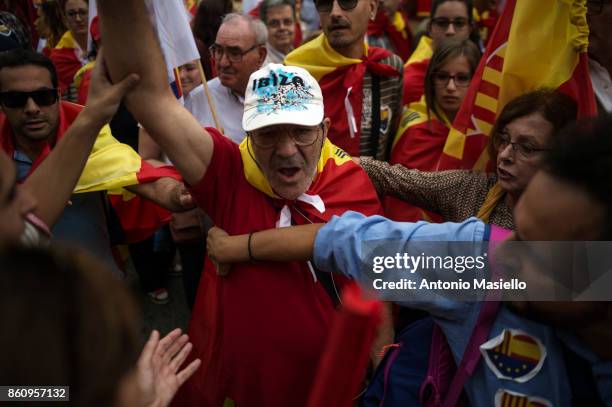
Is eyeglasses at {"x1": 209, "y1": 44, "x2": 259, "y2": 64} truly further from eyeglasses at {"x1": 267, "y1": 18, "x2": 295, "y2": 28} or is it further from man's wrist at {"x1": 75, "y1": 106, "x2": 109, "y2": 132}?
man's wrist at {"x1": 75, "y1": 106, "x2": 109, "y2": 132}

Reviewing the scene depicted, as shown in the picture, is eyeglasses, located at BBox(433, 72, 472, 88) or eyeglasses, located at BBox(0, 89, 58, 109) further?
eyeglasses, located at BBox(433, 72, 472, 88)

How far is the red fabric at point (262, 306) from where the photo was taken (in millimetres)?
1867

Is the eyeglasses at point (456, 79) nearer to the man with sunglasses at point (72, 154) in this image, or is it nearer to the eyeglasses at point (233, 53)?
the eyeglasses at point (233, 53)

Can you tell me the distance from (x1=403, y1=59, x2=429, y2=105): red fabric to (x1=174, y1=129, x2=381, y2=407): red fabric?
2294 millimetres

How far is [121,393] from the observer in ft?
2.75

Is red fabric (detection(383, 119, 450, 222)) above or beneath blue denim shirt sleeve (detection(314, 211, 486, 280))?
beneath

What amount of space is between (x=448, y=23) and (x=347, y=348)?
4.24 meters

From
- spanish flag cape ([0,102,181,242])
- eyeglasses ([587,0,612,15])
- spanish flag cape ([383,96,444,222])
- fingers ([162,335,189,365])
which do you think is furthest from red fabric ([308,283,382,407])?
spanish flag cape ([383,96,444,222])

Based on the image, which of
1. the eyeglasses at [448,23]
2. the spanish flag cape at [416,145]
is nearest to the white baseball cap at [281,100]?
the spanish flag cape at [416,145]

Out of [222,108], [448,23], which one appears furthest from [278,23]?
[222,108]

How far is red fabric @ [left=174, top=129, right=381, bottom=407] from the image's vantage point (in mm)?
1867

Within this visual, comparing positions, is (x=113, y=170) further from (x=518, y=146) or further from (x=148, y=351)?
(x=518, y=146)

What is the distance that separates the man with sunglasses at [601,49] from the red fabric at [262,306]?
1217 millimetres

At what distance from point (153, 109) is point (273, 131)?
42 cm
